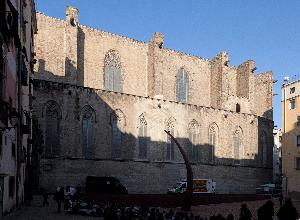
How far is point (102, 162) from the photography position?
35.9 meters

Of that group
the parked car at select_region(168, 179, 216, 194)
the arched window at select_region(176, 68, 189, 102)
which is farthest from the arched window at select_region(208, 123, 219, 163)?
the arched window at select_region(176, 68, 189, 102)

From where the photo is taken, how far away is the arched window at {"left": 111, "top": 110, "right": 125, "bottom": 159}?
122ft

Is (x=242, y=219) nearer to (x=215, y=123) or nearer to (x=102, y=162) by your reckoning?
(x=102, y=162)

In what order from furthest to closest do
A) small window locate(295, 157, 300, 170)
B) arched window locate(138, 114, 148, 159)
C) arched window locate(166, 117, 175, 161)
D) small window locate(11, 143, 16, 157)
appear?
arched window locate(166, 117, 175, 161) → small window locate(295, 157, 300, 170) → arched window locate(138, 114, 148, 159) → small window locate(11, 143, 16, 157)

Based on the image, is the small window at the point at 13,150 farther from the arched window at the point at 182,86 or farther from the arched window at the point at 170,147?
the arched window at the point at 182,86

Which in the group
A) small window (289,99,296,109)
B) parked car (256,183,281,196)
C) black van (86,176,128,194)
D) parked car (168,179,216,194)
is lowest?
parked car (256,183,281,196)

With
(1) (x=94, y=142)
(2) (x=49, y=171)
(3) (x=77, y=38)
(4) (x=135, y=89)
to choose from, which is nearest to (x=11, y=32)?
(2) (x=49, y=171)

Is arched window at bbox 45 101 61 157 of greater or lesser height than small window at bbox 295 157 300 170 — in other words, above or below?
above

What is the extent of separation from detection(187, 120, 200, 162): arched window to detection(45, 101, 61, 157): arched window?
1343 cm

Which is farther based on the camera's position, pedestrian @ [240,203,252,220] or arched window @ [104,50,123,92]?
arched window @ [104,50,123,92]

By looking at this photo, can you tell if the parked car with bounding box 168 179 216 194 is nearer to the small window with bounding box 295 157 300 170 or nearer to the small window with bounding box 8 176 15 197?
the small window with bounding box 295 157 300 170

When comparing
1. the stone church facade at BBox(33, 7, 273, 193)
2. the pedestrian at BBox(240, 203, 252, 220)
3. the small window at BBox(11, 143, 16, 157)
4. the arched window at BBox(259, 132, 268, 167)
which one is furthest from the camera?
the arched window at BBox(259, 132, 268, 167)

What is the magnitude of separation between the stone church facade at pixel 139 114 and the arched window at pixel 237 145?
0.11 meters

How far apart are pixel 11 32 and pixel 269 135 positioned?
41319 millimetres
